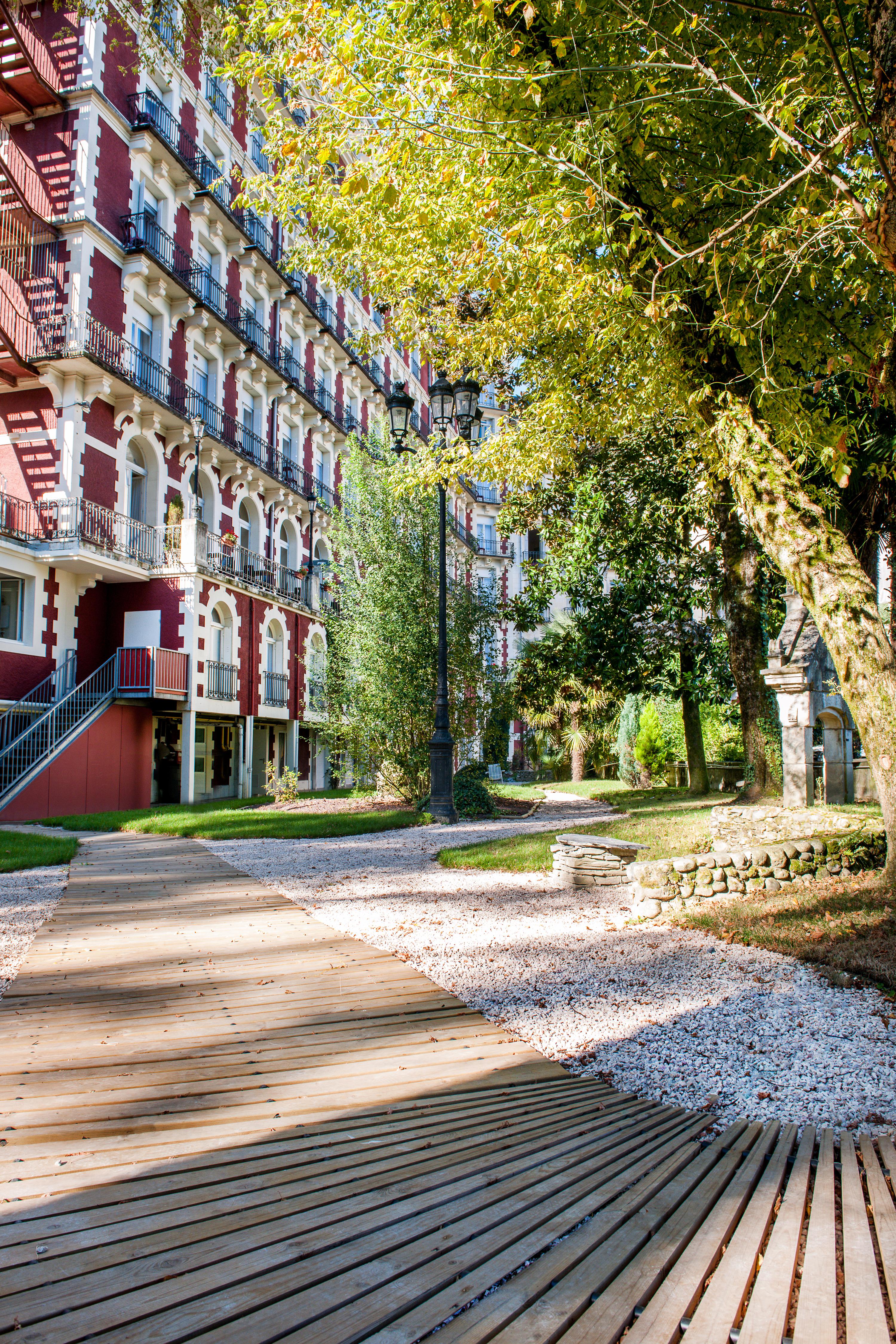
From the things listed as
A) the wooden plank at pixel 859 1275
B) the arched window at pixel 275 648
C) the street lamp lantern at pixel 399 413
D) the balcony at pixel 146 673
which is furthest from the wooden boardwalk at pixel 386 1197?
the arched window at pixel 275 648

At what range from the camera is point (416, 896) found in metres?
6.75

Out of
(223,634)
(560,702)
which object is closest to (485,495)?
(560,702)

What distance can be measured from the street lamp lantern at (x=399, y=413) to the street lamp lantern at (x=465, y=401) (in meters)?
0.78

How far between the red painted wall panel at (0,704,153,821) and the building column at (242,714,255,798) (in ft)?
10.9

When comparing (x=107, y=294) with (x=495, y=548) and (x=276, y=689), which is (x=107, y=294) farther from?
(x=495, y=548)

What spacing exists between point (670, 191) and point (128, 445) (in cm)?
1382

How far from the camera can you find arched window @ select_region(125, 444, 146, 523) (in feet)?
61.3

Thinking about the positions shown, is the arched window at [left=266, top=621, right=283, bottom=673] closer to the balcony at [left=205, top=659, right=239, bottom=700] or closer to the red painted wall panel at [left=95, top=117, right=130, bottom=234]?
the balcony at [left=205, top=659, right=239, bottom=700]

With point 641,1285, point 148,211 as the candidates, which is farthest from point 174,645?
point 641,1285

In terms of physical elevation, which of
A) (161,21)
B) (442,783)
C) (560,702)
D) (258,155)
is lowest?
(442,783)

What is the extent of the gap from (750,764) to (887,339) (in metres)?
6.46

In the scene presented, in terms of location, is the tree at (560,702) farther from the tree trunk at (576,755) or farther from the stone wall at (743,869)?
the stone wall at (743,869)

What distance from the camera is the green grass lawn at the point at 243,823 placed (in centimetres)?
1116

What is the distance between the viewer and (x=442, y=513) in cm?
1288
